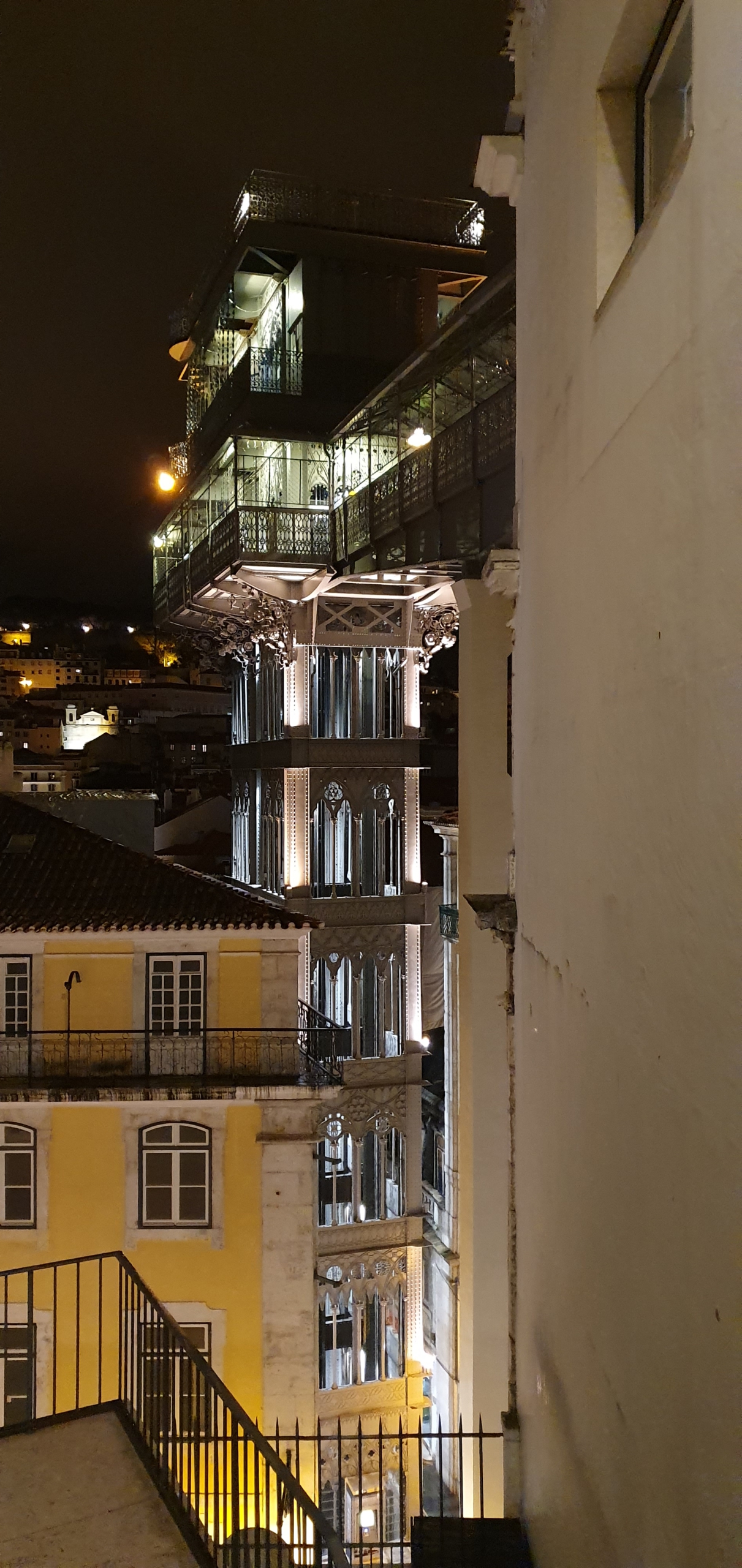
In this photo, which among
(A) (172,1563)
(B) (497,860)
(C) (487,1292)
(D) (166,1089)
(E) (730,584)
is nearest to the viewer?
(E) (730,584)

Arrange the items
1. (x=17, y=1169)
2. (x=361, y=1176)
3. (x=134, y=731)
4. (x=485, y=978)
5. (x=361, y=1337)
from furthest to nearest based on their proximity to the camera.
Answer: (x=134, y=731) → (x=361, y=1176) → (x=361, y=1337) → (x=17, y=1169) → (x=485, y=978)

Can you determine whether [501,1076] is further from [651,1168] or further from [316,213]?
[316,213]

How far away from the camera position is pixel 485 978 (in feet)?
43.5

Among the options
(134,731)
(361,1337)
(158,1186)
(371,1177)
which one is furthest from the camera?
(134,731)

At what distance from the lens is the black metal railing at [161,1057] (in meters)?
15.7

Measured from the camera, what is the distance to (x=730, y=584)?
241 centimetres

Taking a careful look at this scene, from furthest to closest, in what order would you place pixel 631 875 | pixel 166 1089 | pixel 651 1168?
pixel 166 1089
pixel 631 875
pixel 651 1168

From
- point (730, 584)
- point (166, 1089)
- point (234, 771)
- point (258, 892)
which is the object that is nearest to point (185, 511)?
point (234, 771)

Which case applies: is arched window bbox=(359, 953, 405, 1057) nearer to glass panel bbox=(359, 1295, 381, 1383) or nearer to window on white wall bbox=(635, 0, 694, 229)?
glass panel bbox=(359, 1295, 381, 1383)

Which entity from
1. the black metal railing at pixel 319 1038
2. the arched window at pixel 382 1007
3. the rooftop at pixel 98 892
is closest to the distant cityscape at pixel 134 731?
the arched window at pixel 382 1007

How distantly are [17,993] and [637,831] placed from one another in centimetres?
1413

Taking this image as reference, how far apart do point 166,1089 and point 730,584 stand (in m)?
14.2

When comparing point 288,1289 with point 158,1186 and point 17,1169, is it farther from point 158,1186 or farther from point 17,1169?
point 17,1169

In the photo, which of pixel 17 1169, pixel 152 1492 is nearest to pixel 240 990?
pixel 17 1169
